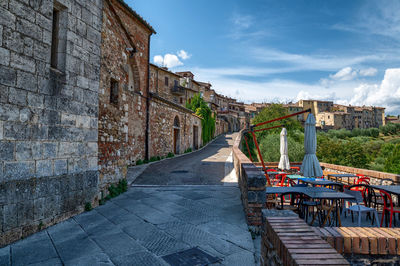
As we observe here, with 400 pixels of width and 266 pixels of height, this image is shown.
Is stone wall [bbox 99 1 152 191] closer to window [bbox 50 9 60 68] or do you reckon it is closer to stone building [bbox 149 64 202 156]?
window [bbox 50 9 60 68]

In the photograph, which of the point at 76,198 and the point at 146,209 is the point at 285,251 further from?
the point at 76,198

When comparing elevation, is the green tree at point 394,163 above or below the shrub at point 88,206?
above

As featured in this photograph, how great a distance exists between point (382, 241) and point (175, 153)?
667 inches

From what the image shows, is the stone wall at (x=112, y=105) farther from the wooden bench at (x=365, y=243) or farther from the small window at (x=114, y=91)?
the wooden bench at (x=365, y=243)

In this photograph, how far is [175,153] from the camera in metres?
18.5

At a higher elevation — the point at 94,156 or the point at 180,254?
the point at 94,156

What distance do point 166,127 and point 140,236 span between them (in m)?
12.9

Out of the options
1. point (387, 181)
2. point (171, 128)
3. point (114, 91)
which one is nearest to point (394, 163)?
point (387, 181)

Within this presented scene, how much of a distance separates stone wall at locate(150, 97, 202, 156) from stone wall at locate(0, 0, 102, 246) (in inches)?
369

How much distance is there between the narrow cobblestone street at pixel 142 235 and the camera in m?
2.99

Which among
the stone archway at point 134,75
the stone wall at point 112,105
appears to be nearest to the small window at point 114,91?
the stone wall at point 112,105

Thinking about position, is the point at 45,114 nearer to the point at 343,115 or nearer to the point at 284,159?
the point at 284,159

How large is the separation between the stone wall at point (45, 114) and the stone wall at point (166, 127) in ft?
30.8

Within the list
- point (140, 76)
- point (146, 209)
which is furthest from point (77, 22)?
point (140, 76)
